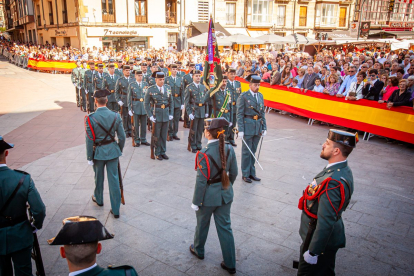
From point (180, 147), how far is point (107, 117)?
13.6 ft

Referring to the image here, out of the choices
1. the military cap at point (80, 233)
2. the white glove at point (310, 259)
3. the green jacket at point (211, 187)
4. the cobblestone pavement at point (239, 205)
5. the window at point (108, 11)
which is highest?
the window at point (108, 11)

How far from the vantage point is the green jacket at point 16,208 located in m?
3.15

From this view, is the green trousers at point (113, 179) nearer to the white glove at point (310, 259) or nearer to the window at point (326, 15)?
the white glove at point (310, 259)

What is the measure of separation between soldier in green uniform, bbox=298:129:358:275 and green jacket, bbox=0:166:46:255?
8.98ft

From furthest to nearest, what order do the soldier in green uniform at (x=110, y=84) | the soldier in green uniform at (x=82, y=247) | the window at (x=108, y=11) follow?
the window at (x=108, y=11), the soldier in green uniform at (x=110, y=84), the soldier in green uniform at (x=82, y=247)

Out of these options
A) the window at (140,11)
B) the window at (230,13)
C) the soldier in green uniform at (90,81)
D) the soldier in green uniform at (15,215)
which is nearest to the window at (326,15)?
the window at (230,13)

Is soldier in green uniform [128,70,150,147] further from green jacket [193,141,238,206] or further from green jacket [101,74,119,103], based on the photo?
green jacket [193,141,238,206]

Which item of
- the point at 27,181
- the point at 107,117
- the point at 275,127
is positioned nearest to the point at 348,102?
the point at 275,127

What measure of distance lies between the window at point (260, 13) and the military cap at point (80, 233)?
38.0 meters

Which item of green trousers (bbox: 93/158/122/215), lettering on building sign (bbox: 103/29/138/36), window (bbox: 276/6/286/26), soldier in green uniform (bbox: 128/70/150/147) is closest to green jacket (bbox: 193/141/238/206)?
green trousers (bbox: 93/158/122/215)

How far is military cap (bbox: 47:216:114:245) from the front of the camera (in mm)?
1985

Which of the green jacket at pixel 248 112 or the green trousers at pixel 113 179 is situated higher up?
the green jacket at pixel 248 112

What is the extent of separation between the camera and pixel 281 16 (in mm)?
39062

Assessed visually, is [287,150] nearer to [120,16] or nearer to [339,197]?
[339,197]
